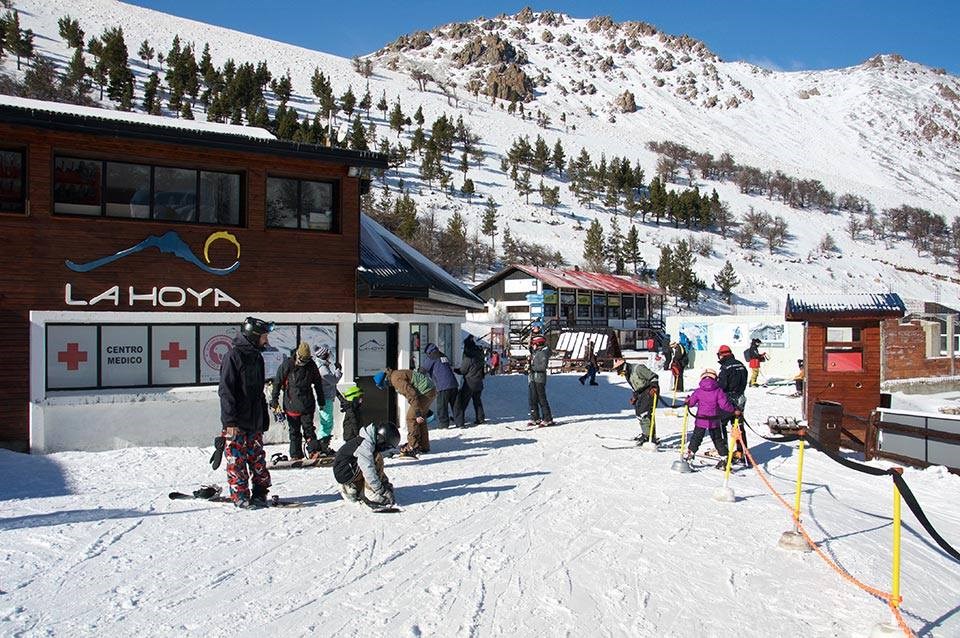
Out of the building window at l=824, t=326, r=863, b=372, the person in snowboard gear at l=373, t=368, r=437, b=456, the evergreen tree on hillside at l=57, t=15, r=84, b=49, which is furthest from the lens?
the evergreen tree on hillside at l=57, t=15, r=84, b=49

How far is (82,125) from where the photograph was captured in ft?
A: 34.2

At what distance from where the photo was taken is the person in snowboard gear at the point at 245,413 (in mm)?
6887

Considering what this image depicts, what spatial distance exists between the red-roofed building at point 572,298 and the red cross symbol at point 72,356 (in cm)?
3009

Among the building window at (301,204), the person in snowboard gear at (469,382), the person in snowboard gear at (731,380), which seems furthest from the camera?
the person in snowboard gear at (469,382)

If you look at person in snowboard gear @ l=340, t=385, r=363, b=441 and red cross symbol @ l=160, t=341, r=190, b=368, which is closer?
person in snowboard gear @ l=340, t=385, r=363, b=441

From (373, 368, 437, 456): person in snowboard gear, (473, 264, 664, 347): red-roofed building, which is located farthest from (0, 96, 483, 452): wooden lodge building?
(473, 264, 664, 347): red-roofed building

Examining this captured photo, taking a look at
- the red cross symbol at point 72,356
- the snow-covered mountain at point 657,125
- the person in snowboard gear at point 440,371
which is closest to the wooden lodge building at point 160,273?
the red cross symbol at point 72,356

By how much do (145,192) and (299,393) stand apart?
15.5 ft

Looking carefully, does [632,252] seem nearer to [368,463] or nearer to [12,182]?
[12,182]

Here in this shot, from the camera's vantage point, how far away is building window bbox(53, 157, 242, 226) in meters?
10.9

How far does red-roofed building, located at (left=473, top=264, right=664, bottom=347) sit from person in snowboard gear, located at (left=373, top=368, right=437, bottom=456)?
29259 millimetres

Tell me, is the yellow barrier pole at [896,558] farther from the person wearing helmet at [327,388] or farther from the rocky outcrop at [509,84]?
the rocky outcrop at [509,84]

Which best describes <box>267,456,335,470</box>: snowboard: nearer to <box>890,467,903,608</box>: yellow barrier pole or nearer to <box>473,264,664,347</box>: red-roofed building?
<box>890,467,903,608</box>: yellow barrier pole

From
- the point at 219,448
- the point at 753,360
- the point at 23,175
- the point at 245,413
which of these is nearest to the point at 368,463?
the point at 245,413
